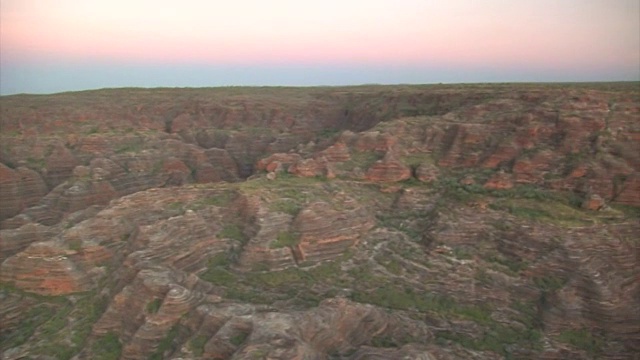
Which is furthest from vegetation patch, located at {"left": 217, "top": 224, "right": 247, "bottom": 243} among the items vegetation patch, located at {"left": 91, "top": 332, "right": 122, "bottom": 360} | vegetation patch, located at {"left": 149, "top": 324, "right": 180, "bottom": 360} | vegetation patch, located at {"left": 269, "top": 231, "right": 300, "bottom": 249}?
vegetation patch, located at {"left": 149, "top": 324, "right": 180, "bottom": 360}

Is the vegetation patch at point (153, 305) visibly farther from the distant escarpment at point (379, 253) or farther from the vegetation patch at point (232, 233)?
the vegetation patch at point (232, 233)

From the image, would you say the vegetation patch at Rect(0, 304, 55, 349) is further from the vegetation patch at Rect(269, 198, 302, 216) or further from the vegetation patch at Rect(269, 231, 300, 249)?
the vegetation patch at Rect(269, 198, 302, 216)

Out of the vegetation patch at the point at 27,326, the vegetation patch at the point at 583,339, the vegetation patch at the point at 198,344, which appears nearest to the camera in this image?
the vegetation patch at the point at 198,344

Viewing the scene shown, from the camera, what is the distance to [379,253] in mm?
30266

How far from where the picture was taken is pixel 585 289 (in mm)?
26375

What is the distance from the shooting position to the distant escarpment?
23.3 metres

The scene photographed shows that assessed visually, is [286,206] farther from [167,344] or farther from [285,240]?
[167,344]

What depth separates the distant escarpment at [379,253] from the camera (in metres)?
23.3

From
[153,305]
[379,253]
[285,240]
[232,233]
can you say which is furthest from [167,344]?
[379,253]

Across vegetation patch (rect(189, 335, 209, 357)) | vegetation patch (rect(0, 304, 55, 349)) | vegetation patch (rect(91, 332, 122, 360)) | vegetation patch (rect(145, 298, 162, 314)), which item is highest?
vegetation patch (rect(145, 298, 162, 314))

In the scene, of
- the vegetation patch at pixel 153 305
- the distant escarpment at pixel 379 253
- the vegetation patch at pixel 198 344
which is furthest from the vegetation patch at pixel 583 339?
the vegetation patch at pixel 153 305

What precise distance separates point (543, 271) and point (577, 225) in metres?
3.27

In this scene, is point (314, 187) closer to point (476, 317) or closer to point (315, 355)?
point (476, 317)

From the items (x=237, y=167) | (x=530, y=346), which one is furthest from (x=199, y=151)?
(x=530, y=346)
